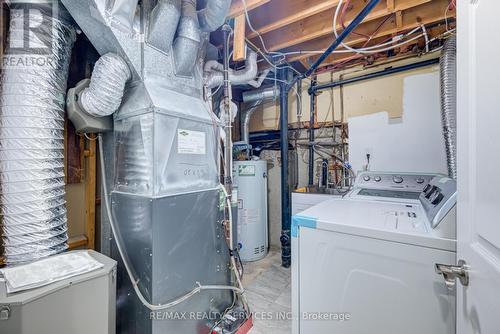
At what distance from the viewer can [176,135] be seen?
Answer: 1.45m

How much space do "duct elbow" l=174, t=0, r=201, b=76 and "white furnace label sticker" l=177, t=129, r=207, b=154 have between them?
49 centimetres

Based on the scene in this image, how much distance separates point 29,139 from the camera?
1.18 metres

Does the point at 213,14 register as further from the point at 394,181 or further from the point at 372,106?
the point at 372,106

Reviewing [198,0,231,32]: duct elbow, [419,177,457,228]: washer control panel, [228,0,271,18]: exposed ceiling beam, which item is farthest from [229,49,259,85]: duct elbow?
[419,177,457,228]: washer control panel

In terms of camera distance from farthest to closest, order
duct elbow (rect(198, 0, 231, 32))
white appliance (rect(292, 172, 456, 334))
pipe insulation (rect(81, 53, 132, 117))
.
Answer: duct elbow (rect(198, 0, 231, 32))
pipe insulation (rect(81, 53, 132, 117))
white appliance (rect(292, 172, 456, 334))

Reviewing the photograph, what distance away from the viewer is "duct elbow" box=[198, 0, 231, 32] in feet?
4.75

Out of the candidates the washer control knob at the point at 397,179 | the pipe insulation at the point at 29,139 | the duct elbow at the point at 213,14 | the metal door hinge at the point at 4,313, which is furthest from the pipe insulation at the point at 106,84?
the washer control knob at the point at 397,179

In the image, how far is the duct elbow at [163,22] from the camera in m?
1.39

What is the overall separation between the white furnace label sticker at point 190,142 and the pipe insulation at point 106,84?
0.44 meters

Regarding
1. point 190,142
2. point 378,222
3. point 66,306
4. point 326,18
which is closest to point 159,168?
point 190,142

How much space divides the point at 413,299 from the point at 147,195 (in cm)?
143

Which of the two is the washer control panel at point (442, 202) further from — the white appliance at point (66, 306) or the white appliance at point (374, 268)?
the white appliance at point (66, 306)

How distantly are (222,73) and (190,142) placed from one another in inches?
34.9

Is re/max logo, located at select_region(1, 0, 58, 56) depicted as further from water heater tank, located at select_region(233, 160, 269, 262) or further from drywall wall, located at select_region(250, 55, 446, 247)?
drywall wall, located at select_region(250, 55, 446, 247)
